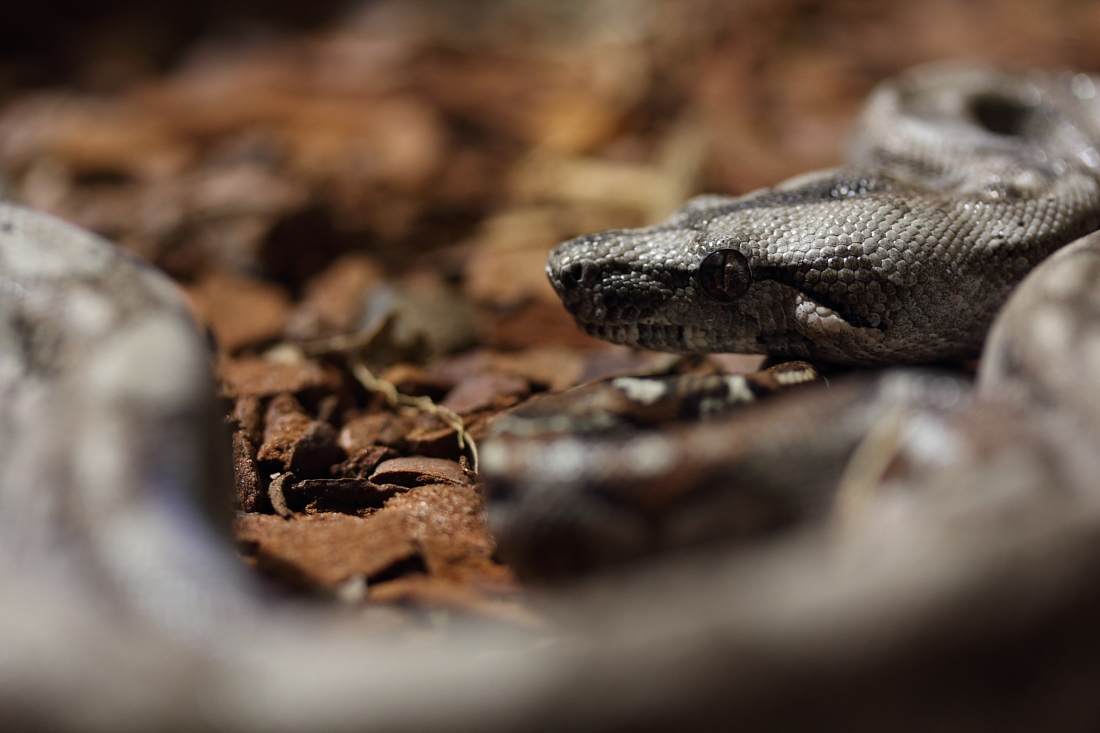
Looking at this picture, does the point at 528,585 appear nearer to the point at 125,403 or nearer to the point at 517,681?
the point at 517,681

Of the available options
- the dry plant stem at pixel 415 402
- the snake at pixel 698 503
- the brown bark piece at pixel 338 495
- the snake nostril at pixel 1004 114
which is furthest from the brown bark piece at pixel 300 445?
the snake nostril at pixel 1004 114

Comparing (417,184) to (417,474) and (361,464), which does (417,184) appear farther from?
(417,474)

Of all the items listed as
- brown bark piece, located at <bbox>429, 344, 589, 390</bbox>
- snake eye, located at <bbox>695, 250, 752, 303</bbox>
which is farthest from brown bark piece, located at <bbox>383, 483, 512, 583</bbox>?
snake eye, located at <bbox>695, 250, 752, 303</bbox>

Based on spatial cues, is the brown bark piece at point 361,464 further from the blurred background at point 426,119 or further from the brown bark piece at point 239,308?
the brown bark piece at point 239,308

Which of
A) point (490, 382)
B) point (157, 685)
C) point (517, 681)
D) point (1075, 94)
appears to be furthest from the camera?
point (1075, 94)

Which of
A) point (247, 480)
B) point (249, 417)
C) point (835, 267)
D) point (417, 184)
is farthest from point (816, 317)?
point (417, 184)

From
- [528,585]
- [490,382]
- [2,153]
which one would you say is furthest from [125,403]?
[2,153]
